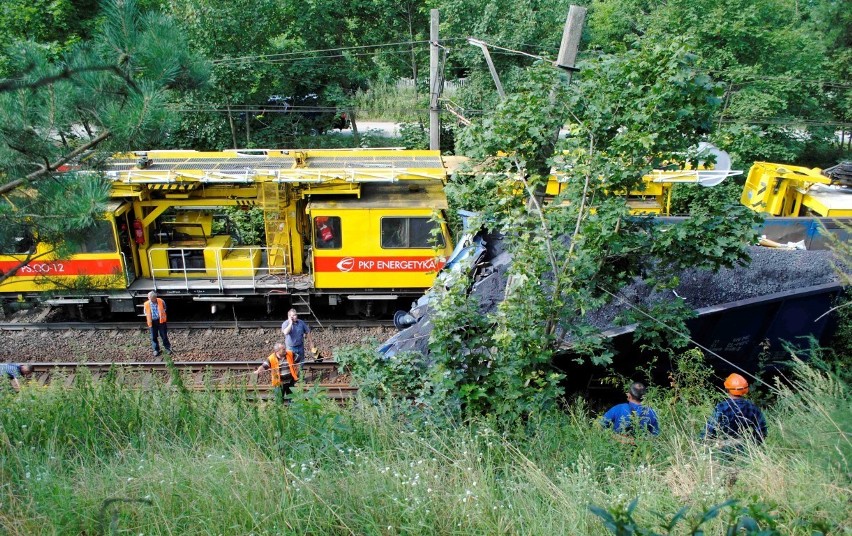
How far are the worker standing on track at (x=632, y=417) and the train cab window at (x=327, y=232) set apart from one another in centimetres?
679

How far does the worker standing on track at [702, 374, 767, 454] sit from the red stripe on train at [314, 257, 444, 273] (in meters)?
6.56

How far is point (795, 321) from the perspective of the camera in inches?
328

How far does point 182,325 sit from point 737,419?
984 centimetres

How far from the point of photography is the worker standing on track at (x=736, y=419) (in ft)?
16.5

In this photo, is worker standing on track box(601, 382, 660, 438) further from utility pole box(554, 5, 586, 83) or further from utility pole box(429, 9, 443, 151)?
utility pole box(429, 9, 443, 151)

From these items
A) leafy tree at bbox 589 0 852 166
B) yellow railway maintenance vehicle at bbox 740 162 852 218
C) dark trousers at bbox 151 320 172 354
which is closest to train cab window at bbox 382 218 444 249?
dark trousers at bbox 151 320 172 354

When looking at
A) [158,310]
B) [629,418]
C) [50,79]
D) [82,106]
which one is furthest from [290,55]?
[629,418]

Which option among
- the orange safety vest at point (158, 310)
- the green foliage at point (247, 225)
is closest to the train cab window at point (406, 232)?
the green foliage at point (247, 225)

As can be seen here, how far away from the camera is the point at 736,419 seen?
17.7 feet

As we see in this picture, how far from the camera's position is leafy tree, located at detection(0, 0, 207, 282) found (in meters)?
3.85

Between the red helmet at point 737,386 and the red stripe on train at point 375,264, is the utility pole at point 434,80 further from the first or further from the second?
the red helmet at point 737,386

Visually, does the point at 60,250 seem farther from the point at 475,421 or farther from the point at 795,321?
the point at 795,321

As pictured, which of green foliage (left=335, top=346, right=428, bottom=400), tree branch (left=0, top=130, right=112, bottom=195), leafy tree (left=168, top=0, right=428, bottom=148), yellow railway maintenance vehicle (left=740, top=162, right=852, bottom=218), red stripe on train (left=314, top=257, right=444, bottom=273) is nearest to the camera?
tree branch (left=0, top=130, right=112, bottom=195)

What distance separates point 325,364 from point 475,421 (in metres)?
5.41
